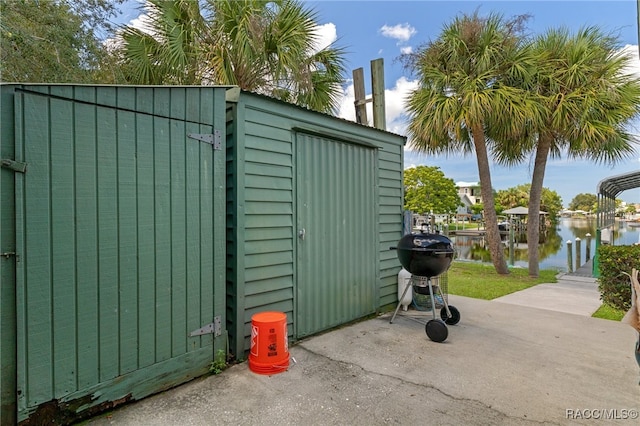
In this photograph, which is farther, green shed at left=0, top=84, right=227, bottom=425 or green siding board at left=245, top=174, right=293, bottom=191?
green siding board at left=245, top=174, right=293, bottom=191

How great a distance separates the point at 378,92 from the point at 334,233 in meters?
2.43

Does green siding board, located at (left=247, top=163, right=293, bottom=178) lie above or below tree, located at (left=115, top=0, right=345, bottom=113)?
below

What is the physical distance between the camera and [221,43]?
4551 mm

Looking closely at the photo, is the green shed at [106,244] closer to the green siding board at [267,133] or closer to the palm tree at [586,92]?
the green siding board at [267,133]

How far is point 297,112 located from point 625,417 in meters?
3.15

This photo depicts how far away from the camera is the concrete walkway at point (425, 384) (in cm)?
198

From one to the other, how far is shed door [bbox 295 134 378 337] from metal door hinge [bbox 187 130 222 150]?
0.84 m

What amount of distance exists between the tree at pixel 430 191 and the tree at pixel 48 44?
2550 centimetres

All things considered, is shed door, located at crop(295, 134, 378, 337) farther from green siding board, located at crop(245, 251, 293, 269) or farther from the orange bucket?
A: the orange bucket

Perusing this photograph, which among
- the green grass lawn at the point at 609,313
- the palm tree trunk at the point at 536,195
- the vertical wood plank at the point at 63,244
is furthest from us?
the palm tree trunk at the point at 536,195

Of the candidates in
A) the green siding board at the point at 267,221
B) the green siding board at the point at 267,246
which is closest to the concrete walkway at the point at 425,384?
the green siding board at the point at 267,246

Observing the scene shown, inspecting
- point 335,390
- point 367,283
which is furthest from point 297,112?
point 335,390

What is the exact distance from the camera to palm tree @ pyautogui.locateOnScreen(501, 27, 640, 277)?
6598 millimetres

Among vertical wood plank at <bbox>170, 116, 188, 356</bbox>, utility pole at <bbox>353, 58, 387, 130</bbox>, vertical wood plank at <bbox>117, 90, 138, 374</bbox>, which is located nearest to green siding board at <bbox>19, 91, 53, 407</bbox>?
vertical wood plank at <bbox>117, 90, 138, 374</bbox>
